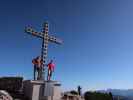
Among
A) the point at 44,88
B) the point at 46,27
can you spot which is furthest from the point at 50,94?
the point at 46,27

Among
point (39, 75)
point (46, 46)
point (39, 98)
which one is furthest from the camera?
point (46, 46)

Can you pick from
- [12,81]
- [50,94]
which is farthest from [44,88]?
[12,81]

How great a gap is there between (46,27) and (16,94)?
7.13 m

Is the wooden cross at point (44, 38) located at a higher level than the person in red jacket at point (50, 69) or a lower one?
higher

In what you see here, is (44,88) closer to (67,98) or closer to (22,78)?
(22,78)

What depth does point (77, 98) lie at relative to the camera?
22.4 m

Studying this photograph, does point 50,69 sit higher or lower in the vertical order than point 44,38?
lower

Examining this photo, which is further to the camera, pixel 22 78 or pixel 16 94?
pixel 22 78

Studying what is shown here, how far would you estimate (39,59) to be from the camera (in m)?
18.7

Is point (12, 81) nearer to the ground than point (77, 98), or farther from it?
farther from it

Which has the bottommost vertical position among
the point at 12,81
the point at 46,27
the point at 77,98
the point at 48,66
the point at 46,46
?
the point at 77,98

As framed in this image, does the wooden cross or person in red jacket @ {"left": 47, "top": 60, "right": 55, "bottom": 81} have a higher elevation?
the wooden cross

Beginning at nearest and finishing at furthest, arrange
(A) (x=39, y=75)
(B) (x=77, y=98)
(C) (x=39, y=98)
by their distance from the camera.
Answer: (C) (x=39, y=98) → (A) (x=39, y=75) → (B) (x=77, y=98)

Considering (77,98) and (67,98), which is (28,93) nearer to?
(67,98)
